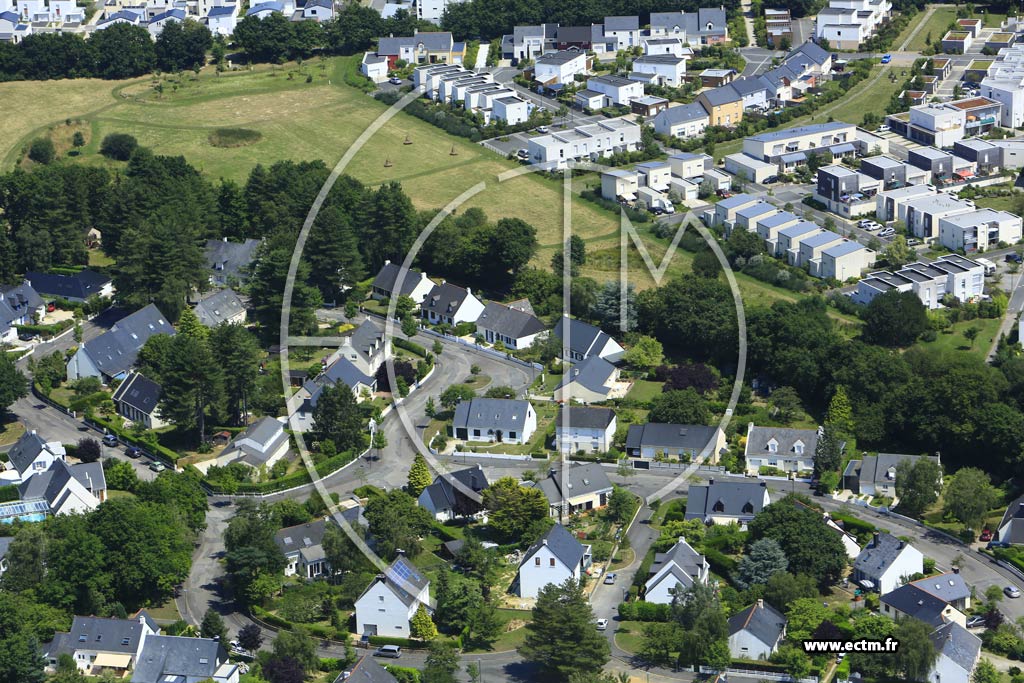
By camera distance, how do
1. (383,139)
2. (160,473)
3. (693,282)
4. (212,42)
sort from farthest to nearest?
(212,42)
(383,139)
(693,282)
(160,473)

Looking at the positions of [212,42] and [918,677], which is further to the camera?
[212,42]

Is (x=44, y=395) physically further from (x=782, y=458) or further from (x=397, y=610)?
(x=782, y=458)

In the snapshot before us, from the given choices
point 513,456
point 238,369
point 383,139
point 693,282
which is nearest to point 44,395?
point 238,369

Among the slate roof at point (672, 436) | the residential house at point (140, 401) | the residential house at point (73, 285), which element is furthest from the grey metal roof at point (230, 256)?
the slate roof at point (672, 436)

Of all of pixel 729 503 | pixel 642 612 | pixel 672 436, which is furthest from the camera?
pixel 672 436

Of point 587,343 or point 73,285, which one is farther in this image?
point 73,285

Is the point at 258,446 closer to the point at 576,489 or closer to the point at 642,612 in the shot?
the point at 576,489

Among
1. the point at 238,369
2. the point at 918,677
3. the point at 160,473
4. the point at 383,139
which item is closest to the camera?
the point at 918,677

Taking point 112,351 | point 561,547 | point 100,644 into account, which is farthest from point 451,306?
point 100,644
